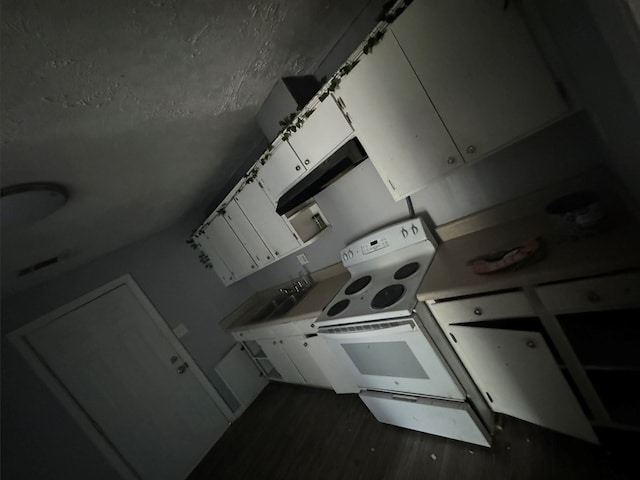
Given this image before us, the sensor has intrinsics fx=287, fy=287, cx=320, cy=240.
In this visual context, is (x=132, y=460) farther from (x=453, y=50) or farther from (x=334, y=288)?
(x=453, y=50)

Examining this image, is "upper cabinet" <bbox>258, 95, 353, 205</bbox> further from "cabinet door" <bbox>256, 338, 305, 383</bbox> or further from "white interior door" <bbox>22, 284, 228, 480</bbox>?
"white interior door" <bbox>22, 284, 228, 480</bbox>

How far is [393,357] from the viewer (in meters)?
1.72

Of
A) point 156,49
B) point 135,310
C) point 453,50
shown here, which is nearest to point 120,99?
point 156,49

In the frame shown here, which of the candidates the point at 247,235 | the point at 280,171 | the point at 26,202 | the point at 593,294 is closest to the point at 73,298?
the point at 247,235

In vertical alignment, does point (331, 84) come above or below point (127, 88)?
below

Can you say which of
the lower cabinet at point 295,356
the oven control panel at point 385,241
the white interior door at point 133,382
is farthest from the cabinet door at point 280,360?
the oven control panel at point 385,241

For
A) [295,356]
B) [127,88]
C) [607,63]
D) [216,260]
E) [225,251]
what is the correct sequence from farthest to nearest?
1. [216,260]
2. [225,251]
3. [295,356]
4. [127,88]
5. [607,63]

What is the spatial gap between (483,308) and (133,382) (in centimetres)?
307

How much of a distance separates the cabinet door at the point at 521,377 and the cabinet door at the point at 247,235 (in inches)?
65.3

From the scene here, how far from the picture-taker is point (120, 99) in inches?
43.5

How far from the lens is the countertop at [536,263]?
3.60ft

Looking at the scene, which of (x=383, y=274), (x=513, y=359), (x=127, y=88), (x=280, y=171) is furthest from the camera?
(x=383, y=274)

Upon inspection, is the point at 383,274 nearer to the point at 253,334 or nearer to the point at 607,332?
the point at 607,332

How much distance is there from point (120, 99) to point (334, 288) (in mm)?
1934
